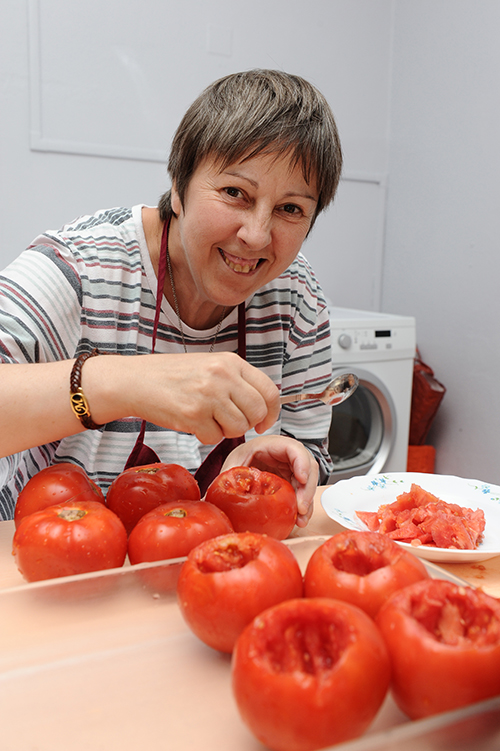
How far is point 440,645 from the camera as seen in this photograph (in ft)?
1.22

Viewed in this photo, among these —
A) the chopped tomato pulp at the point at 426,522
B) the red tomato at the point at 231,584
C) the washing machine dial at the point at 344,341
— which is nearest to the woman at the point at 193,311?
the chopped tomato pulp at the point at 426,522

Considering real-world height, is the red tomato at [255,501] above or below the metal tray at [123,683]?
below

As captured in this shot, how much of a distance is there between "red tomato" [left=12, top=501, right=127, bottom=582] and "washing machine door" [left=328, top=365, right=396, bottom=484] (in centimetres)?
213

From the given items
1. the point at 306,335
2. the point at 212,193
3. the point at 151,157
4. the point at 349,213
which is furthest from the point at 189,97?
the point at 212,193

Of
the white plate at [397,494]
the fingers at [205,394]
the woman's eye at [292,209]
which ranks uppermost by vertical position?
the woman's eye at [292,209]

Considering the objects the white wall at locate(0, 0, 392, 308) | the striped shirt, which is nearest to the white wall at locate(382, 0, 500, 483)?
the white wall at locate(0, 0, 392, 308)

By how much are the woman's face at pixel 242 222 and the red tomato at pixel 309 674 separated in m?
0.71

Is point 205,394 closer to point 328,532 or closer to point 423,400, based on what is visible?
point 328,532

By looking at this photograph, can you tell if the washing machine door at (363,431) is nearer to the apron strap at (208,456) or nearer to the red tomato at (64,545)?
the apron strap at (208,456)

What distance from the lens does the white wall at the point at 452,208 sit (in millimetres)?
2711

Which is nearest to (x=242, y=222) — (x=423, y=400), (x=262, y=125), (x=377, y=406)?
(x=262, y=125)

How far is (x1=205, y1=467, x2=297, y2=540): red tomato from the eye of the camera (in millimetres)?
727

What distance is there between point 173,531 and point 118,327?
626 mm

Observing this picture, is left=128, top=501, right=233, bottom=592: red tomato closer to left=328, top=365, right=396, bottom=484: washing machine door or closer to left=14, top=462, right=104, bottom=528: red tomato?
left=14, top=462, right=104, bottom=528: red tomato
